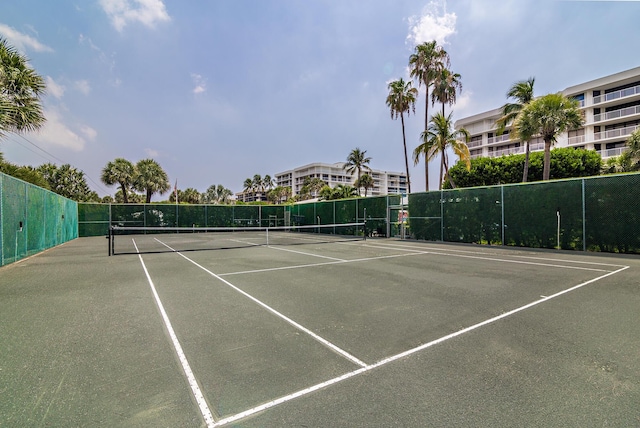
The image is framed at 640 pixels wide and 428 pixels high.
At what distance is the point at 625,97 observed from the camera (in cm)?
3772

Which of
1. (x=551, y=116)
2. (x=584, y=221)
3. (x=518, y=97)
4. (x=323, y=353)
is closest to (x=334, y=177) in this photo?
(x=518, y=97)

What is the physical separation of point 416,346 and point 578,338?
2209mm

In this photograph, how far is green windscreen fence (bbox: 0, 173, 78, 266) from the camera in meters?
9.42

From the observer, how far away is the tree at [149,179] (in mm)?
41062

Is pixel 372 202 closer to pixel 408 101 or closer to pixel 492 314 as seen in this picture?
pixel 408 101

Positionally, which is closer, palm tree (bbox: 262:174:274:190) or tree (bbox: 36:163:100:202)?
tree (bbox: 36:163:100:202)

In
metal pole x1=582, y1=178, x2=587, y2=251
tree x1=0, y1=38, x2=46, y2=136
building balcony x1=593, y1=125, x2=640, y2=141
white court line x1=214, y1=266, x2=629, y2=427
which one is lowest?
white court line x1=214, y1=266, x2=629, y2=427

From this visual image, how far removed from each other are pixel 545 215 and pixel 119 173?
44293mm

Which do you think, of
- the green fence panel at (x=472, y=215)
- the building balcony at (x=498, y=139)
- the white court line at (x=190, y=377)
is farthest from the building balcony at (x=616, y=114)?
the white court line at (x=190, y=377)

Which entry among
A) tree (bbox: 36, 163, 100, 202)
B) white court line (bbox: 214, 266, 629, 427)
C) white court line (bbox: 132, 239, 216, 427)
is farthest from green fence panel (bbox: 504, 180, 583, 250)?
tree (bbox: 36, 163, 100, 202)

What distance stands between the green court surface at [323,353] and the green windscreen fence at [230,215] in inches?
644

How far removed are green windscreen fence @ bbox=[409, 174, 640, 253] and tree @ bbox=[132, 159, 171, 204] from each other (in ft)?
125

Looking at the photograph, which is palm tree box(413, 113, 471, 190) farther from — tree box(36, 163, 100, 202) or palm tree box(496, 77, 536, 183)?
tree box(36, 163, 100, 202)

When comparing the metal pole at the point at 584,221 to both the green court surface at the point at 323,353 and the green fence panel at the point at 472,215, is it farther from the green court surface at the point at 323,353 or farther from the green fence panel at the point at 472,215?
the green court surface at the point at 323,353
